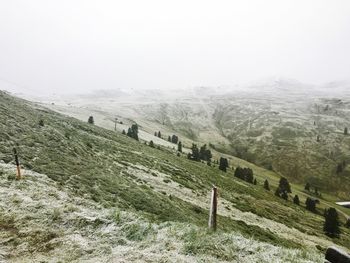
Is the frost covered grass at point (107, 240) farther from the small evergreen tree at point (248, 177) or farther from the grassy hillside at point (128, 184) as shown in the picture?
the small evergreen tree at point (248, 177)

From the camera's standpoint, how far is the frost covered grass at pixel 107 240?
12781 mm

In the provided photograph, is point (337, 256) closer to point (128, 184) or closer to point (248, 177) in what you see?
point (128, 184)

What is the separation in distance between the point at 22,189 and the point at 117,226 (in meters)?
7.35

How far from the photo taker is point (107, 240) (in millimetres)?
13984

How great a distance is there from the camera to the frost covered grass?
12.8 m

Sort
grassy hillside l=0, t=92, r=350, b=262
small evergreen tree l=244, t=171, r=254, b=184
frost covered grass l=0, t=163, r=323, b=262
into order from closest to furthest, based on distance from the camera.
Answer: frost covered grass l=0, t=163, r=323, b=262 → grassy hillside l=0, t=92, r=350, b=262 → small evergreen tree l=244, t=171, r=254, b=184

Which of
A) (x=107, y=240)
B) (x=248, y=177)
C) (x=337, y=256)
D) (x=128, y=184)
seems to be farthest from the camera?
(x=248, y=177)

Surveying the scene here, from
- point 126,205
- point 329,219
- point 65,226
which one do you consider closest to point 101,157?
point 126,205

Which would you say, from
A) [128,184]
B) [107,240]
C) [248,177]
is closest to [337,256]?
[107,240]

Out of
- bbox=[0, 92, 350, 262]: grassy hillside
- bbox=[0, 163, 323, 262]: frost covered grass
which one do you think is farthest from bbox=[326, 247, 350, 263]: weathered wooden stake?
bbox=[0, 92, 350, 262]: grassy hillside

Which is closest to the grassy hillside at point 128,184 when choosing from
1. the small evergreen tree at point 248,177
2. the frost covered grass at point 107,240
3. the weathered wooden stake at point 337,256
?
the frost covered grass at point 107,240

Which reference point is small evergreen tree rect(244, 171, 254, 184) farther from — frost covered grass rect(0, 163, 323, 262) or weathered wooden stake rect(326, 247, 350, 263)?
weathered wooden stake rect(326, 247, 350, 263)

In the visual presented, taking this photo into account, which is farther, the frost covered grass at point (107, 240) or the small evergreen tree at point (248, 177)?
the small evergreen tree at point (248, 177)

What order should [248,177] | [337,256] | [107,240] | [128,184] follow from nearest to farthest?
[337,256]
[107,240]
[128,184]
[248,177]
